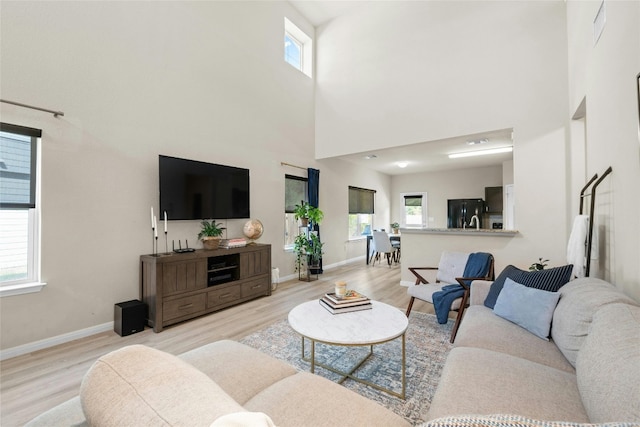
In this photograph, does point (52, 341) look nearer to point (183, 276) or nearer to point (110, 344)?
point (110, 344)

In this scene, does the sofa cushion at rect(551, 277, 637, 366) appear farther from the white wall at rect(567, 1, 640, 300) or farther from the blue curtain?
the blue curtain

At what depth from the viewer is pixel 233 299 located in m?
3.95

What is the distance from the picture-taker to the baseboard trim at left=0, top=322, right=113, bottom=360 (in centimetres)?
253

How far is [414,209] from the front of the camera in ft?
30.2

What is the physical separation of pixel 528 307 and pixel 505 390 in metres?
0.99

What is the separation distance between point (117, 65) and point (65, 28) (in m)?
0.49

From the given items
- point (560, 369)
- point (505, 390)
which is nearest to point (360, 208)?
point (560, 369)

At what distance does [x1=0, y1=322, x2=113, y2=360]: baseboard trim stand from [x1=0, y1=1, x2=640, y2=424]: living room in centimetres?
1

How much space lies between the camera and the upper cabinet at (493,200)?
7637mm

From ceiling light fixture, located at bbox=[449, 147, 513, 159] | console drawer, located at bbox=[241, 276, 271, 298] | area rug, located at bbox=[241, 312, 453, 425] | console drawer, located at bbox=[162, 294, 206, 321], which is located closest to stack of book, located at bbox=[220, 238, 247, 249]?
console drawer, located at bbox=[241, 276, 271, 298]

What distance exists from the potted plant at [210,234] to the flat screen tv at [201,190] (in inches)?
5.4

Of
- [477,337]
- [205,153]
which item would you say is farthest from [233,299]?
[477,337]

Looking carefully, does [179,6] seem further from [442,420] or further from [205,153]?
[442,420]

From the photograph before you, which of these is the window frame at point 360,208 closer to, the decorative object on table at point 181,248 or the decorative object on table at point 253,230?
the decorative object on table at point 253,230
